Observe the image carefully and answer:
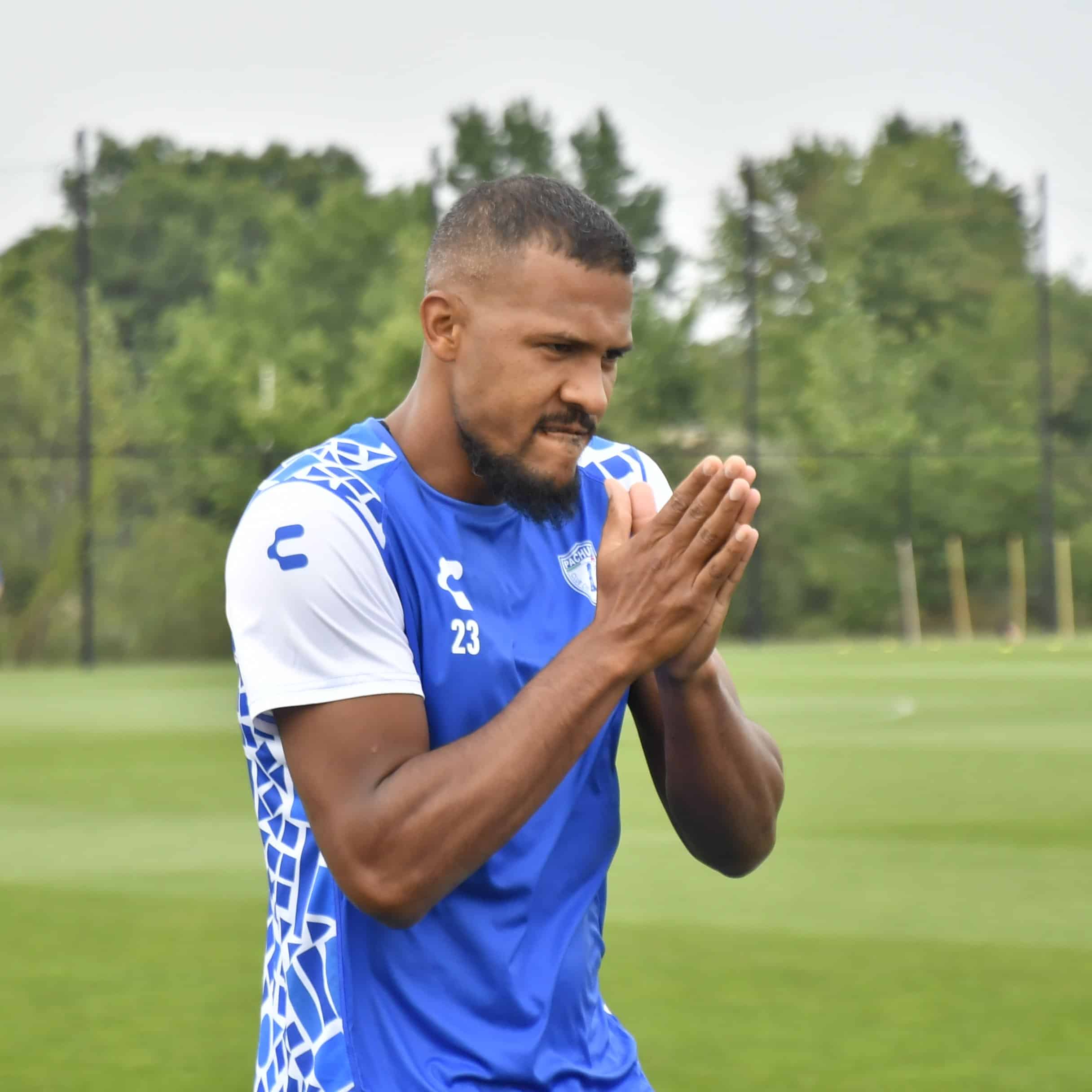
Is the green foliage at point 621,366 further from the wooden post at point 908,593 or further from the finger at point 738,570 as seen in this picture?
the finger at point 738,570

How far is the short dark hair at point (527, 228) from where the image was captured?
8.78 feet

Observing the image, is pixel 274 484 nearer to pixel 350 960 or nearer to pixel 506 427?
pixel 506 427

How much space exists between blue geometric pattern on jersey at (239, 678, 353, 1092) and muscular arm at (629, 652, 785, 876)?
0.54m

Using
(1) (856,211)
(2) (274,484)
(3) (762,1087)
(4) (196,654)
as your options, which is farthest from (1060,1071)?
(1) (856,211)

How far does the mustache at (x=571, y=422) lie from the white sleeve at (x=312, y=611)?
0.31m

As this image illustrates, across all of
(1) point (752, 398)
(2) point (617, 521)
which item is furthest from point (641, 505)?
(1) point (752, 398)

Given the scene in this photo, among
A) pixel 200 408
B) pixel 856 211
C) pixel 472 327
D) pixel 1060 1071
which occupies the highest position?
pixel 856 211

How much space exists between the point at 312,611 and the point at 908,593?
114 feet

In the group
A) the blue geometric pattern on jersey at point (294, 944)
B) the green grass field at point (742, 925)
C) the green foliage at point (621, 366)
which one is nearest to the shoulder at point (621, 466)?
the blue geometric pattern on jersey at point (294, 944)

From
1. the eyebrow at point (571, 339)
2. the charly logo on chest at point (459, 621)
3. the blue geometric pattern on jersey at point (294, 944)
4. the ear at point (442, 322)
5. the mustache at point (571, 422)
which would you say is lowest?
the blue geometric pattern on jersey at point (294, 944)

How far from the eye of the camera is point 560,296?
2.64 meters

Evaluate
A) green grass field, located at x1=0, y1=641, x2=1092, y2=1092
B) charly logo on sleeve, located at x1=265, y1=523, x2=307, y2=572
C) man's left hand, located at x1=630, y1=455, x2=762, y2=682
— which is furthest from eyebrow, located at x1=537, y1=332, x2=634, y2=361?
green grass field, located at x1=0, y1=641, x2=1092, y2=1092

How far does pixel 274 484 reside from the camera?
255 cm

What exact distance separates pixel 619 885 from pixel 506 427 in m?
7.07
